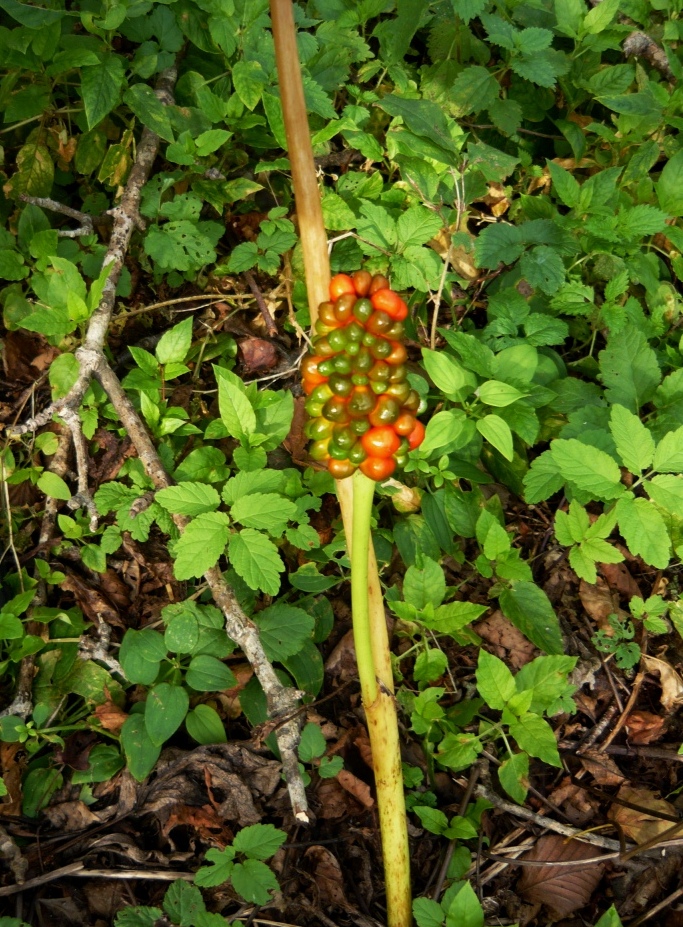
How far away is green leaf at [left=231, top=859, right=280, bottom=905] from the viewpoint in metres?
2.10

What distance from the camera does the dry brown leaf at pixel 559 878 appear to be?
2295 millimetres

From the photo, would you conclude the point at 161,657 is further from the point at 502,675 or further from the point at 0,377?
the point at 0,377

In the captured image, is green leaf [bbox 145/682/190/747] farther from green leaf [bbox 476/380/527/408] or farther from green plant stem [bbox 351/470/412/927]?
green leaf [bbox 476/380/527/408]

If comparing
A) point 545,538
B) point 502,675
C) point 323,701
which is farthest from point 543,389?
point 323,701

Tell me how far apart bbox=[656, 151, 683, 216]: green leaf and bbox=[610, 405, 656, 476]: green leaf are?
4.15 ft

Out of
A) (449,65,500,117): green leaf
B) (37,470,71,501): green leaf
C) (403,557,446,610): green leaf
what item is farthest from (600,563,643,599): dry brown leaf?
(37,470,71,501): green leaf

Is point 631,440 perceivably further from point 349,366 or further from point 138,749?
point 138,749

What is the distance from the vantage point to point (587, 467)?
249 cm

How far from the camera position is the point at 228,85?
10.4 feet

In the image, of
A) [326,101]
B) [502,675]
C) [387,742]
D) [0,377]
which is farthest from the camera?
[0,377]

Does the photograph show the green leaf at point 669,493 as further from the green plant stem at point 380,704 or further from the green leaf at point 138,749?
the green leaf at point 138,749

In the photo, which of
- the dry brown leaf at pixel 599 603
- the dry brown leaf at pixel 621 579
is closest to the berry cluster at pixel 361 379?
the dry brown leaf at pixel 599 603

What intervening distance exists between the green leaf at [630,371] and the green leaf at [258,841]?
6.33 feet

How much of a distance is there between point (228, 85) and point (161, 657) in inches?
95.4
